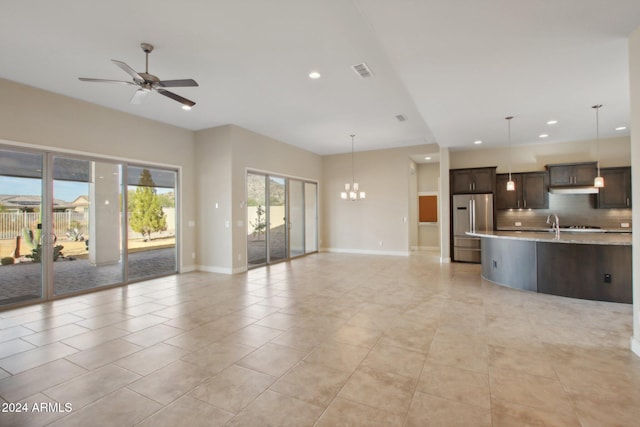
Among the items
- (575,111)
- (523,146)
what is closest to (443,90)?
(575,111)

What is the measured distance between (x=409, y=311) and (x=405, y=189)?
544 centimetres

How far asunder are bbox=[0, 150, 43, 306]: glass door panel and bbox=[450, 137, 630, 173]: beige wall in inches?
364

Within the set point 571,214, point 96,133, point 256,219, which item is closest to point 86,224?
point 96,133

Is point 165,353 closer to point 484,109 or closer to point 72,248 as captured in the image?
point 72,248

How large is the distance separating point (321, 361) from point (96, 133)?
546cm

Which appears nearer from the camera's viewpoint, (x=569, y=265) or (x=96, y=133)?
(x=569, y=265)

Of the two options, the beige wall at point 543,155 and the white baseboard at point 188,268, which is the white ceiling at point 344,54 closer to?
the beige wall at point 543,155

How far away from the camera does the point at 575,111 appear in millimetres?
5297

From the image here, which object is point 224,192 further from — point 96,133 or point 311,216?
point 311,216

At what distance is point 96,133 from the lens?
211 inches

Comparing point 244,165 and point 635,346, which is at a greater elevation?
point 244,165

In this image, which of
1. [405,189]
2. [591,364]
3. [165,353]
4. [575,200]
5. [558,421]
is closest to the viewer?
[558,421]

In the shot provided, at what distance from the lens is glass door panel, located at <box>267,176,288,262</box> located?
802cm

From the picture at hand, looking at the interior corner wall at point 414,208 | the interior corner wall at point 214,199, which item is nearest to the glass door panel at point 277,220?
the interior corner wall at point 214,199
